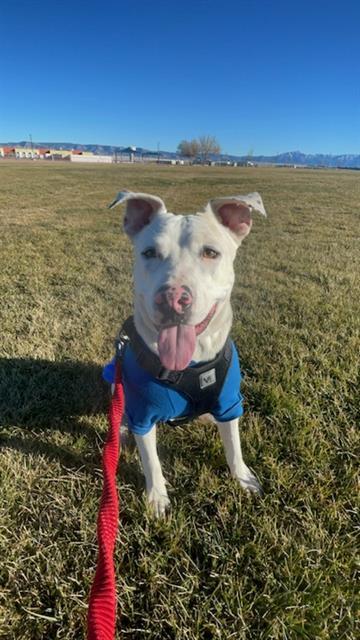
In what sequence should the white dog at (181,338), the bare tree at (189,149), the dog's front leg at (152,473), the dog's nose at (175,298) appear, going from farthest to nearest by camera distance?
the bare tree at (189,149)
the dog's front leg at (152,473)
the white dog at (181,338)
the dog's nose at (175,298)

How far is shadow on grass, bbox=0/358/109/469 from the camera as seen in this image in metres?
2.58

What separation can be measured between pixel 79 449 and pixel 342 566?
161 centimetres

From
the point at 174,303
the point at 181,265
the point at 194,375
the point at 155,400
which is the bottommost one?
the point at 155,400

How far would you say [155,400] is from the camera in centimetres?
204

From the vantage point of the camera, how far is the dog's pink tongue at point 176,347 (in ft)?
6.32

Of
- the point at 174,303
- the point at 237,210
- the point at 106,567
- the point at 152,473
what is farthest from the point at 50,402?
the point at 237,210

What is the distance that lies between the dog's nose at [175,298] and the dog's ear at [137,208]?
0.77 m

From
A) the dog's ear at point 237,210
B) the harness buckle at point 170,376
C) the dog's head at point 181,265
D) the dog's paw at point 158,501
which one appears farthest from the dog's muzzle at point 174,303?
the dog's paw at point 158,501

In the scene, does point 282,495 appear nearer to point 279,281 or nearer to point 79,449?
point 79,449

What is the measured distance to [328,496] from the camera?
2166mm

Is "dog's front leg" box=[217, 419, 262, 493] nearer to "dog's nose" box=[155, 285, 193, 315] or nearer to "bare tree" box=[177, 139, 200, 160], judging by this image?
"dog's nose" box=[155, 285, 193, 315]

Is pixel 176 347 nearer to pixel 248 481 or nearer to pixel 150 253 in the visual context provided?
pixel 150 253

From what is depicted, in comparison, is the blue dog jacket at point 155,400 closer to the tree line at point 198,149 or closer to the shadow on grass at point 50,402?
the shadow on grass at point 50,402

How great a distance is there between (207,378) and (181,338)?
305 millimetres
